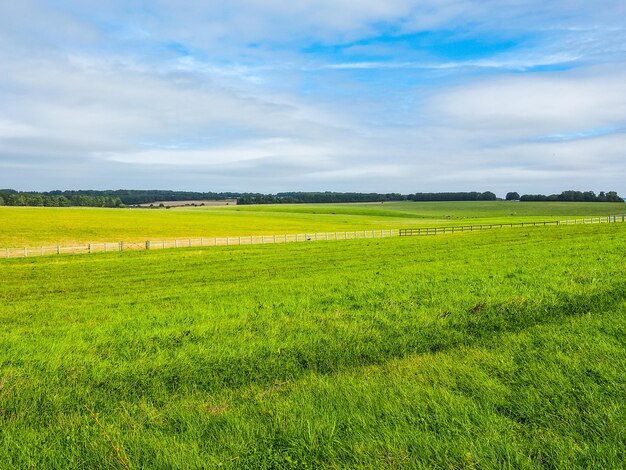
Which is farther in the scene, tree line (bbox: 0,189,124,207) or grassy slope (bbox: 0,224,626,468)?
tree line (bbox: 0,189,124,207)

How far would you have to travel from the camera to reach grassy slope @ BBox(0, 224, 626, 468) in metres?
4.48

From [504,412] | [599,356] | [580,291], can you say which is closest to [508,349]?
[599,356]

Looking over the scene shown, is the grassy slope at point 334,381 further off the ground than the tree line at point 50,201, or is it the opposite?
the tree line at point 50,201

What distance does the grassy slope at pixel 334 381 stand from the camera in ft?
14.7

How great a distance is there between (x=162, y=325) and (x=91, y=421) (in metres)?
4.51

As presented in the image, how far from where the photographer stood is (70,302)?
1727 centimetres

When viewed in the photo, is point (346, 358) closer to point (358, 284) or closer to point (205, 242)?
point (358, 284)

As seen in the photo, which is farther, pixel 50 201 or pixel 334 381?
pixel 50 201

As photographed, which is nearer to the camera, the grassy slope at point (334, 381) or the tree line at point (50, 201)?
the grassy slope at point (334, 381)

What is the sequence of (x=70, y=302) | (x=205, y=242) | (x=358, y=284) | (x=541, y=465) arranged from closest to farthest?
→ (x=541, y=465) < (x=358, y=284) < (x=70, y=302) < (x=205, y=242)

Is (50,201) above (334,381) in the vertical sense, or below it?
above

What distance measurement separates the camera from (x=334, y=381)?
20.8ft

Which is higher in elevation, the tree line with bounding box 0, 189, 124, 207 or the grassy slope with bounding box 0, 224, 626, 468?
the tree line with bounding box 0, 189, 124, 207

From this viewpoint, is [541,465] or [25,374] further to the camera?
[25,374]
